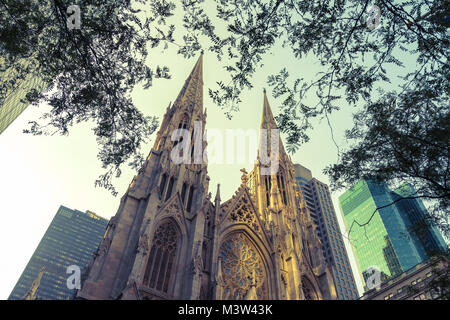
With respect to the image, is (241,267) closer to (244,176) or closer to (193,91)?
(244,176)

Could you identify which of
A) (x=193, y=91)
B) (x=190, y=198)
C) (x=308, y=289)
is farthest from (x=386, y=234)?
(x=190, y=198)

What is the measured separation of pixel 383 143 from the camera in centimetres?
966

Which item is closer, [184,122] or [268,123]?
[184,122]

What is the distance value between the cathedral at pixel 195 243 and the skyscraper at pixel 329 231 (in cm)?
4743

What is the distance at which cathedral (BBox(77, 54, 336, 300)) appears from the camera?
62.8ft

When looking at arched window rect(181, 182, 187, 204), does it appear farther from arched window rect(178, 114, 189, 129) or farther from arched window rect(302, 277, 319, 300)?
arched window rect(302, 277, 319, 300)

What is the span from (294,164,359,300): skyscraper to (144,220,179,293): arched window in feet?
193

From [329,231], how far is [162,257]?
271 ft

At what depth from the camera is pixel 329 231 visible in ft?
306

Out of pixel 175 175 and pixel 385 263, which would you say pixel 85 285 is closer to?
pixel 175 175

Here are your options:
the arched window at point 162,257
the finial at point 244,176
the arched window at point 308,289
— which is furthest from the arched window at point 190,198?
the arched window at point 308,289

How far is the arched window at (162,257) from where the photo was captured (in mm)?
20000

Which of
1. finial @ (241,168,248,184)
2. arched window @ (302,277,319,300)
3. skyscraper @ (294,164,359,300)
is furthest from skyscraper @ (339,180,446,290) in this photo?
arched window @ (302,277,319,300)
